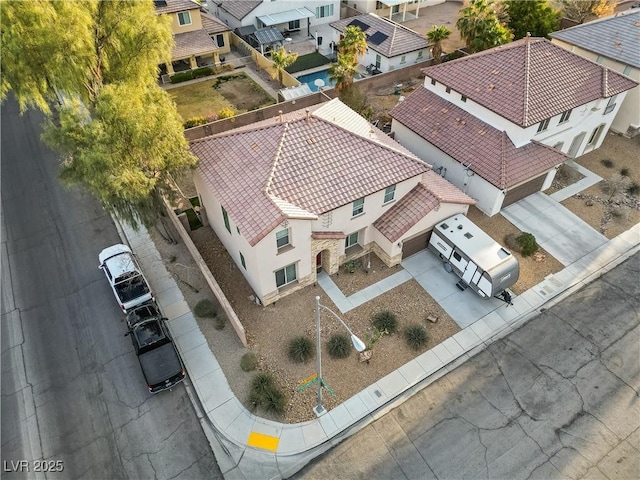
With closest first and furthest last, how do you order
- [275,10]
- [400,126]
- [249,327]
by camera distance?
[249,327] → [400,126] → [275,10]

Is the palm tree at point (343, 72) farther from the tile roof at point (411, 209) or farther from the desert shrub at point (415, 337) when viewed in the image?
the desert shrub at point (415, 337)

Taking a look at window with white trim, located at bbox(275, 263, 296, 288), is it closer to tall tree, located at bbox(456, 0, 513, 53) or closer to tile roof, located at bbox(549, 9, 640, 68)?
tall tree, located at bbox(456, 0, 513, 53)

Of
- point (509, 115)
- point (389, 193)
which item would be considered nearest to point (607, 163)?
point (509, 115)

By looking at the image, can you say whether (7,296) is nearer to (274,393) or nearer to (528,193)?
(274,393)

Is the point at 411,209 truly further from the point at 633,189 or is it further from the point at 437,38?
the point at 437,38

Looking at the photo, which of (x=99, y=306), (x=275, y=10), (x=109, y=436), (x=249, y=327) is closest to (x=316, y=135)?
(x=249, y=327)
